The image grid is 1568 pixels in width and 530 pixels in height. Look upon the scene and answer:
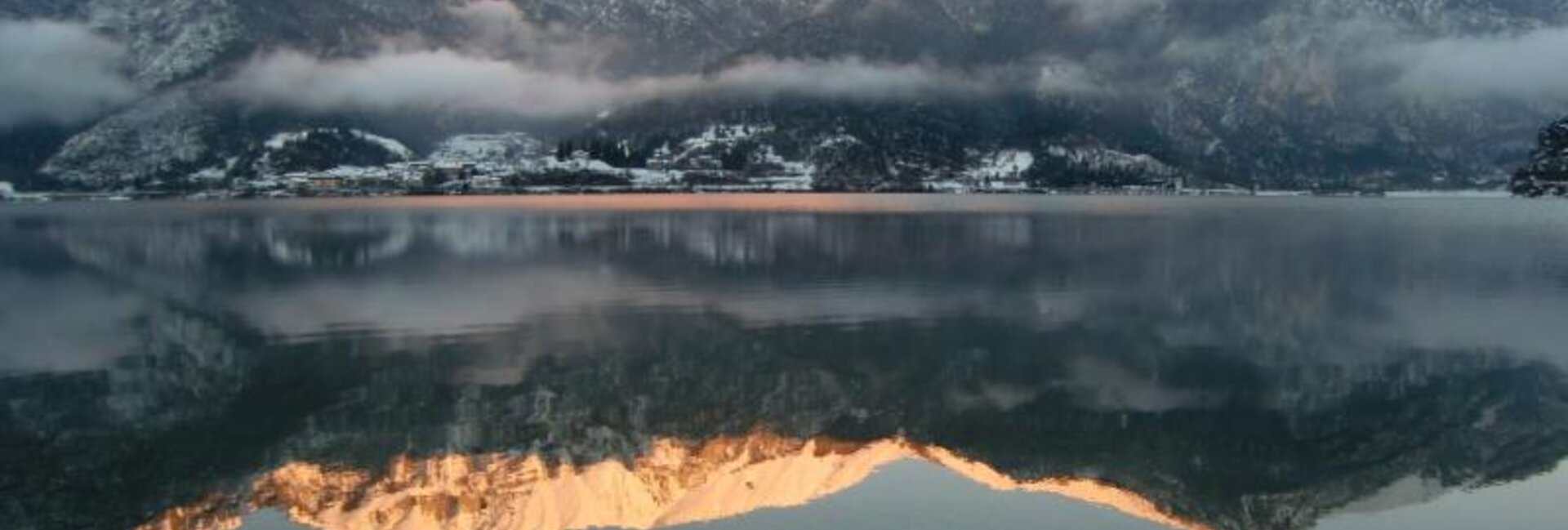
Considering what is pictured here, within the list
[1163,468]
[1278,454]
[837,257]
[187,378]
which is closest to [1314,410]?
[1278,454]

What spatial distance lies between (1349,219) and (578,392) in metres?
162

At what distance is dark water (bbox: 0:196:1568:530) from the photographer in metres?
28.0

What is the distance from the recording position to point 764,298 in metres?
64.6

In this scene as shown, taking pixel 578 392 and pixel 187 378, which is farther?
pixel 187 378

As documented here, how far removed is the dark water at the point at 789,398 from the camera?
2795cm

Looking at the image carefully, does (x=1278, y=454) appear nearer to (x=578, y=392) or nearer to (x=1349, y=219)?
(x=578, y=392)

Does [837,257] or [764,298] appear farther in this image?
[837,257]

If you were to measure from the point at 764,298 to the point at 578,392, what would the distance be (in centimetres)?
2529

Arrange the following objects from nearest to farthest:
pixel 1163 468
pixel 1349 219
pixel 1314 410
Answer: pixel 1163 468
pixel 1314 410
pixel 1349 219

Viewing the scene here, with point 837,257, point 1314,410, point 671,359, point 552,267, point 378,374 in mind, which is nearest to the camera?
point 1314,410

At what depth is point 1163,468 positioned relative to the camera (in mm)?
30719

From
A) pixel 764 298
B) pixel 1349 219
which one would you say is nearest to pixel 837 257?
pixel 764 298

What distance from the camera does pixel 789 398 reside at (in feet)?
130

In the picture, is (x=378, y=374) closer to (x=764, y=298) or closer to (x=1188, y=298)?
(x=764, y=298)
